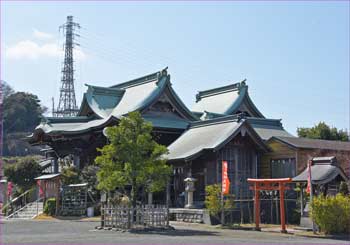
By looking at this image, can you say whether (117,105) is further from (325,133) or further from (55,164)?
(325,133)

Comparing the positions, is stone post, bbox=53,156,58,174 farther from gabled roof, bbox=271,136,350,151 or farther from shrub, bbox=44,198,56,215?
gabled roof, bbox=271,136,350,151

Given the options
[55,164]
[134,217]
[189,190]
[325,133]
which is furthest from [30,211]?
[325,133]

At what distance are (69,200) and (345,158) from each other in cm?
1777

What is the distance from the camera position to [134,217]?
2198 cm

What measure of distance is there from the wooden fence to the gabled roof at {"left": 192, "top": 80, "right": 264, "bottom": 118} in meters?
22.4

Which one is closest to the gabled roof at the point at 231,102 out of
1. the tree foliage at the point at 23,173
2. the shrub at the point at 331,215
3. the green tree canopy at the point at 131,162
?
the tree foliage at the point at 23,173

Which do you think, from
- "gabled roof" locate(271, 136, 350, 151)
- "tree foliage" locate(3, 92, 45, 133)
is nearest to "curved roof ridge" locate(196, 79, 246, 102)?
"gabled roof" locate(271, 136, 350, 151)

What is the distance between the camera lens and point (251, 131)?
3159 cm

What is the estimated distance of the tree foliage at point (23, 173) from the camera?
40250mm

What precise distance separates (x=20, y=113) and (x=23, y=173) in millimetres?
54607

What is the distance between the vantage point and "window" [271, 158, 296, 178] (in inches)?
1224

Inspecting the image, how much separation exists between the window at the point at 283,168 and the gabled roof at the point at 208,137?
119 cm

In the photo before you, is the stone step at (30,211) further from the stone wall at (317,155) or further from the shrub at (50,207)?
the stone wall at (317,155)

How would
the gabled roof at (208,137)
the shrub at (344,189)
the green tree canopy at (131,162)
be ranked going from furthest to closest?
the gabled roof at (208,137) → the shrub at (344,189) → the green tree canopy at (131,162)
